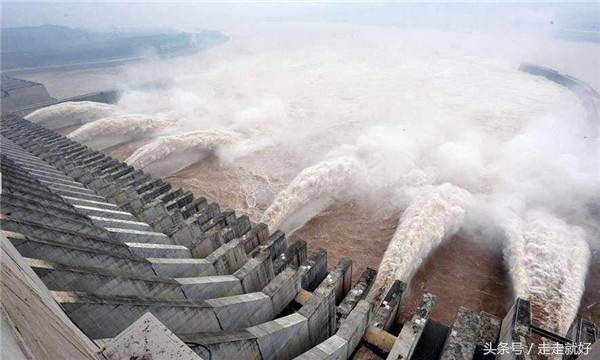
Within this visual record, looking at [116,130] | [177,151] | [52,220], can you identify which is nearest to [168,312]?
[52,220]

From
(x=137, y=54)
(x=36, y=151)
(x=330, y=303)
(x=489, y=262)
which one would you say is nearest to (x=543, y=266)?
(x=489, y=262)

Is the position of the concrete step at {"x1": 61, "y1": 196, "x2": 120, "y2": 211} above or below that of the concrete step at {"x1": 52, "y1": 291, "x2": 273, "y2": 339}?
below

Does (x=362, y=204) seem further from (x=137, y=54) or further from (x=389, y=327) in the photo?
(x=137, y=54)

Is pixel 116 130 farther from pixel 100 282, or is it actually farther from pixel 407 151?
pixel 100 282

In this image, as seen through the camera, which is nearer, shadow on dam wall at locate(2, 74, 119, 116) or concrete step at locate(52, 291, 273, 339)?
concrete step at locate(52, 291, 273, 339)

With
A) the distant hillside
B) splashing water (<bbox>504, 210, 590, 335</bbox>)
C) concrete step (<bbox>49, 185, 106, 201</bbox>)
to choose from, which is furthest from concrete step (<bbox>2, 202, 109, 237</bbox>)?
the distant hillside

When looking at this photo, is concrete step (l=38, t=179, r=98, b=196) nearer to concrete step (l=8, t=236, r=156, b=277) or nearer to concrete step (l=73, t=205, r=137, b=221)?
concrete step (l=73, t=205, r=137, b=221)

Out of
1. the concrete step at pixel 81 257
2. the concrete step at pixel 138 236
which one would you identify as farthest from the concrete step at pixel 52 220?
the concrete step at pixel 81 257
